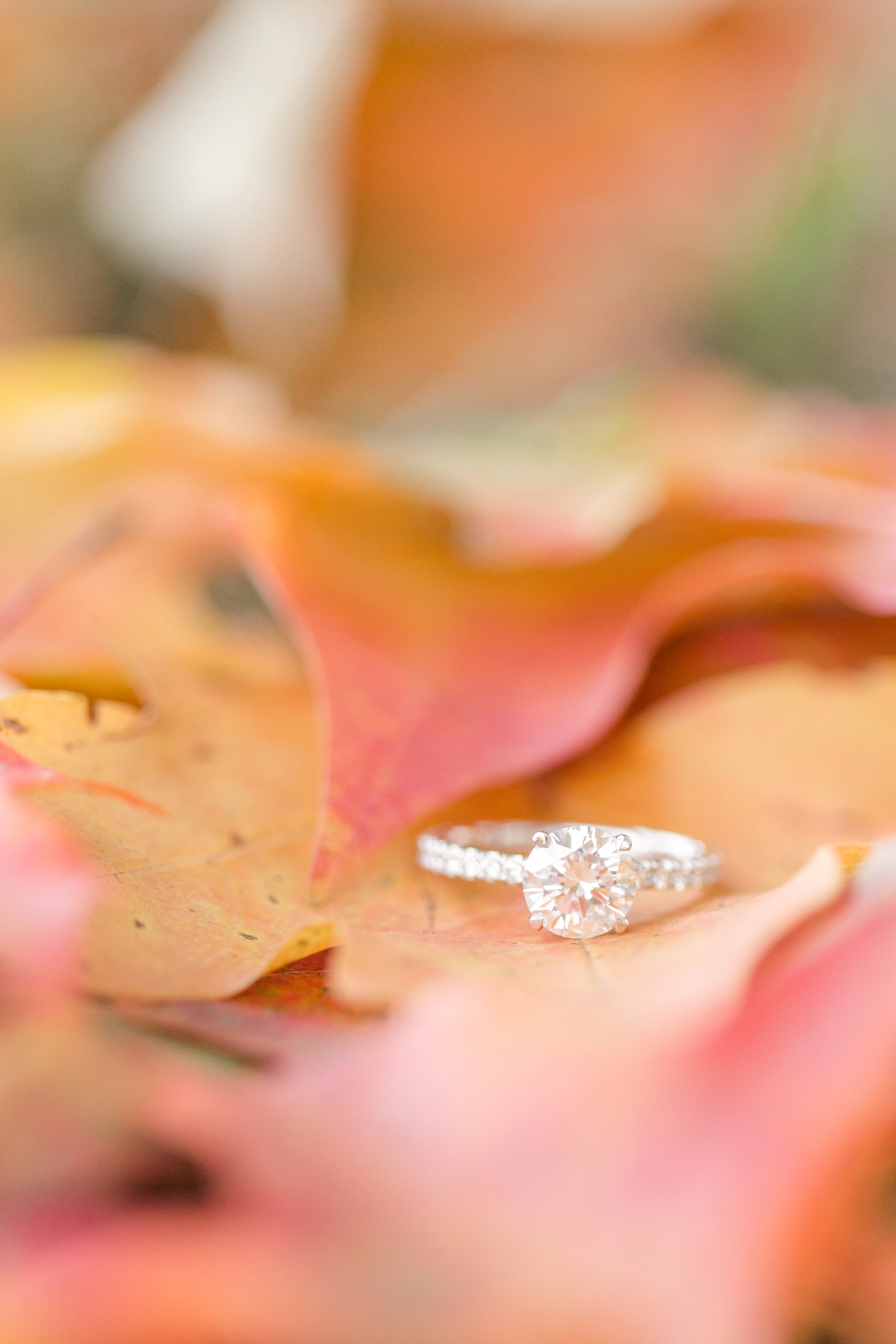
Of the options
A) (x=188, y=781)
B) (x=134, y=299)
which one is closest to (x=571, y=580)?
(x=188, y=781)

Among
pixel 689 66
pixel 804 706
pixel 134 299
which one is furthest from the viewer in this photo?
pixel 134 299

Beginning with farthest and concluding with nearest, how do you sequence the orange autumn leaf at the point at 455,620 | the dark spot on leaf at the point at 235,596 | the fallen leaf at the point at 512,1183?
the dark spot on leaf at the point at 235,596 < the orange autumn leaf at the point at 455,620 < the fallen leaf at the point at 512,1183

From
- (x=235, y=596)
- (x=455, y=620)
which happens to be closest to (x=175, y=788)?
(x=455, y=620)

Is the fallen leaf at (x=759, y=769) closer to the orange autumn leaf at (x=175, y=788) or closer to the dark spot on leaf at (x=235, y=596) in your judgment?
the orange autumn leaf at (x=175, y=788)

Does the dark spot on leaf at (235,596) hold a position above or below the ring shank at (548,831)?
above

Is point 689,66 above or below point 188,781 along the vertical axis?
above

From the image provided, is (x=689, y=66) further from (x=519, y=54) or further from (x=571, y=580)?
(x=571, y=580)

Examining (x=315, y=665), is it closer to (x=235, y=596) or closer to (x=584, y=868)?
(x=584, y=868)

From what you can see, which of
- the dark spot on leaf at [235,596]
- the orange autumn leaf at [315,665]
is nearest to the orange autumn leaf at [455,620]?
the orange autumn leaf at [315,665]
